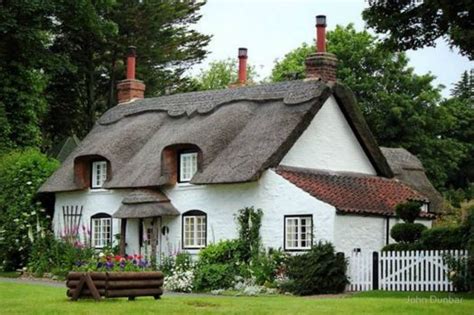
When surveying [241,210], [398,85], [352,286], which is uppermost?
[398,85]

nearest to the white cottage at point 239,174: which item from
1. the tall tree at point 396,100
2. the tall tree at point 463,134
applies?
the tall tree at point 396,100

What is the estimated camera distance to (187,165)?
3644 centimetres

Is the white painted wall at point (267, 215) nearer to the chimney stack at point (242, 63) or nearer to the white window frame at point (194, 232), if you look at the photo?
the white window frame at point (194, 232)

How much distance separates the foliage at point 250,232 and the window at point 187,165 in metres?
3.38

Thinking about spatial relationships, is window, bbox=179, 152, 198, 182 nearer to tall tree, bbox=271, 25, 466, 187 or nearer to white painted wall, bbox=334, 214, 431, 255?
white painted wall, bbox=334, 214, 431, 255

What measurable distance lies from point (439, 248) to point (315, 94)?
763cm

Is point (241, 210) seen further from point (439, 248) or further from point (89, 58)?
point (89, 58)

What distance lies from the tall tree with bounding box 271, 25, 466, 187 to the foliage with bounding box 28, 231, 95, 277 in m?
22.8

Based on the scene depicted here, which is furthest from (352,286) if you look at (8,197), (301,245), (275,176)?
(8,197)

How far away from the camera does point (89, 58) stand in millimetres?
55688

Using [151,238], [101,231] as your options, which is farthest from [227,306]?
[101,231]

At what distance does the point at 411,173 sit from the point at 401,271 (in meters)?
18.2

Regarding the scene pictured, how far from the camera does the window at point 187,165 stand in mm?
36188

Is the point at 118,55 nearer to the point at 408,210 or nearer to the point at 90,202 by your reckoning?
the point at 90,202
